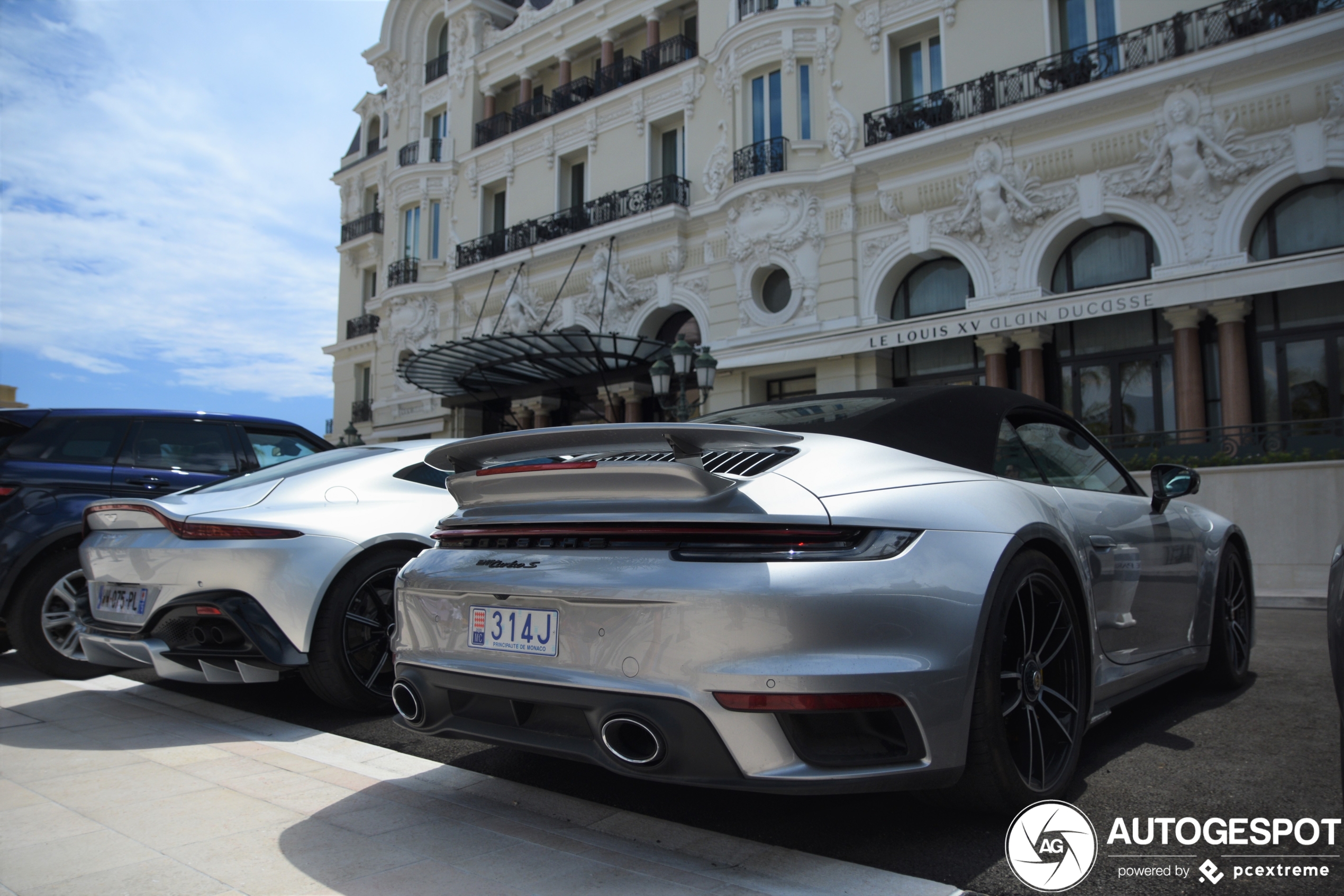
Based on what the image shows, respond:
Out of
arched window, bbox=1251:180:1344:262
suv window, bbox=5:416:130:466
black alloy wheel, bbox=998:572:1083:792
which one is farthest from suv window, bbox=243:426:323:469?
arched window, bbox=1251:180:1344:262

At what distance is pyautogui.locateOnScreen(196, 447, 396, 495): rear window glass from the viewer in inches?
176

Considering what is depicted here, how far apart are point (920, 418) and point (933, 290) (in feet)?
51.0

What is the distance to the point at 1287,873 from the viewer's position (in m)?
2.21

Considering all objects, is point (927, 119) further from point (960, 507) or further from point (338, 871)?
point (338, 871)

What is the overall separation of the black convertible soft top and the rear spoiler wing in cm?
34

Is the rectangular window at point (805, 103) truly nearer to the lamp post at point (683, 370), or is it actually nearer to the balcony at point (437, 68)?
the lamp post at point (683, 370)

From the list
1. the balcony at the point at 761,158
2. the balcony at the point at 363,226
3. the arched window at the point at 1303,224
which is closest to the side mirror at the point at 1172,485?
the arched window at the point at 1303,224

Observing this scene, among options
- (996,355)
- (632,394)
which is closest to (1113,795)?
(996,355)

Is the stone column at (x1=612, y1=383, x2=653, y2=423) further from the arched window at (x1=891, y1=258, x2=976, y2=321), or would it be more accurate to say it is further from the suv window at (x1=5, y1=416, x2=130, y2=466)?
the suv window at (x1=5, y1=416, x2=130, y2=466)

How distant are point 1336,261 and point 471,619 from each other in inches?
580

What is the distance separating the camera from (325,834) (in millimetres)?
2500

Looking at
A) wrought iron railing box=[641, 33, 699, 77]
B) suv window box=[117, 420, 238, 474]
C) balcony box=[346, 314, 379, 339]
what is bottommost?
suv window box=[117, 420, 238, 474]

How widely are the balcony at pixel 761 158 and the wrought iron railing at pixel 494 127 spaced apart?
947cm

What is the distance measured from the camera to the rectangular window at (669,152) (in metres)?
21.5
